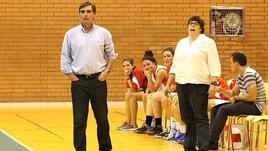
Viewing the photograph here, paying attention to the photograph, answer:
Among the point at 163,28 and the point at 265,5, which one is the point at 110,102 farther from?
the point at 265,5

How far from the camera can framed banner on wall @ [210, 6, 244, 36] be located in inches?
582

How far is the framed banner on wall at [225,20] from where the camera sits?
48.5ft

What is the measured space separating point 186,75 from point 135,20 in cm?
704

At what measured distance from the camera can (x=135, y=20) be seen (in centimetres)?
1465

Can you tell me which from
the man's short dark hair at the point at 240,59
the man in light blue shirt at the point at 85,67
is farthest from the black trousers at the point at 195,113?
the man in light blue shirt at the point at 85,67

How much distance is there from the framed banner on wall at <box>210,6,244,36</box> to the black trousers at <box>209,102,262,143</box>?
21.6 feet

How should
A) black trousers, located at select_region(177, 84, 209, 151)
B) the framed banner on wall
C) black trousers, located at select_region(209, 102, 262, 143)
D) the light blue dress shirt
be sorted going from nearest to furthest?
the light blue dress shirt → black trousers, located at select_region(177, 84, 209, 151) → black trousers, located at select_region(209, 102, 262, 143) → the framed banner on wall

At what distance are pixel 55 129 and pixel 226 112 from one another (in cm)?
369

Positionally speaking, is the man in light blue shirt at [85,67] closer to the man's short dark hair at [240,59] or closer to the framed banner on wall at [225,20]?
the man's short dark hair at [240,59]

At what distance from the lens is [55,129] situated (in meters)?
10.9

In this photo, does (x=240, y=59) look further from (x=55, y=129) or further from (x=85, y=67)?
(x=55, y=129)

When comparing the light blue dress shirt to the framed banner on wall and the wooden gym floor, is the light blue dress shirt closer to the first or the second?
the wooden gym floor

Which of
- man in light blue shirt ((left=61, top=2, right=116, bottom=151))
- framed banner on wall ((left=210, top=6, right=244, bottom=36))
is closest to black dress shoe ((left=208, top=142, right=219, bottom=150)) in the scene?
A: man in light blue shirt ((left=61, top=2, right=116, bottom=151))

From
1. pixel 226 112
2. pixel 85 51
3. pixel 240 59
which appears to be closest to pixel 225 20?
pixel 240 59
